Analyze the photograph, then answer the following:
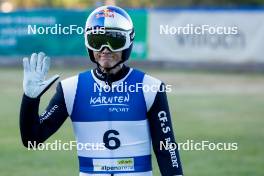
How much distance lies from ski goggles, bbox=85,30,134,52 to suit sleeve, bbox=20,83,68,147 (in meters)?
0.33

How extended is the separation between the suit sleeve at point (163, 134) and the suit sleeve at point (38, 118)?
52 centimetres

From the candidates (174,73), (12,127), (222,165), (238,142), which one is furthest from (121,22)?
(174,73)

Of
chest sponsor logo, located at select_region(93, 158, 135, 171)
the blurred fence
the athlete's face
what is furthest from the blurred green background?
the athlete's face

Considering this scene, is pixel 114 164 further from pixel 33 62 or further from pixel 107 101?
pixel 33 62

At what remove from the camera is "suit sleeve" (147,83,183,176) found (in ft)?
15.9

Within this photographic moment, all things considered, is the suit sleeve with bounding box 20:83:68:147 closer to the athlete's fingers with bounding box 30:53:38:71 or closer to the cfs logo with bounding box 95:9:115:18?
the athlete's fingers with bounding box 30:53:38:71

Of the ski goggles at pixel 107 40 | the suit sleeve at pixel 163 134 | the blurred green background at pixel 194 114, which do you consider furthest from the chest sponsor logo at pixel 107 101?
the blurred green background at pixel 194 114

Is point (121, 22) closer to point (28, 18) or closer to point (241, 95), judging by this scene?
point (241, 95)

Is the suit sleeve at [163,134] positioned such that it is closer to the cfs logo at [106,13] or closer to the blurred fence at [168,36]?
the cfs logo at [106,13]

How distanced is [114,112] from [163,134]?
0.31 metres

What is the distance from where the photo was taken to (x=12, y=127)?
15.4 meters

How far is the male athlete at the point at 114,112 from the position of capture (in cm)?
484

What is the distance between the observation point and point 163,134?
488 centimetres

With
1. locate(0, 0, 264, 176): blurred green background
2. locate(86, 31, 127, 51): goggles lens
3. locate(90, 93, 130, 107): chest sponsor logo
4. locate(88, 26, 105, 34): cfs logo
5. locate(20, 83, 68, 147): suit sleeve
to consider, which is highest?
locate(0, 0, 264, 176): blurred green background
